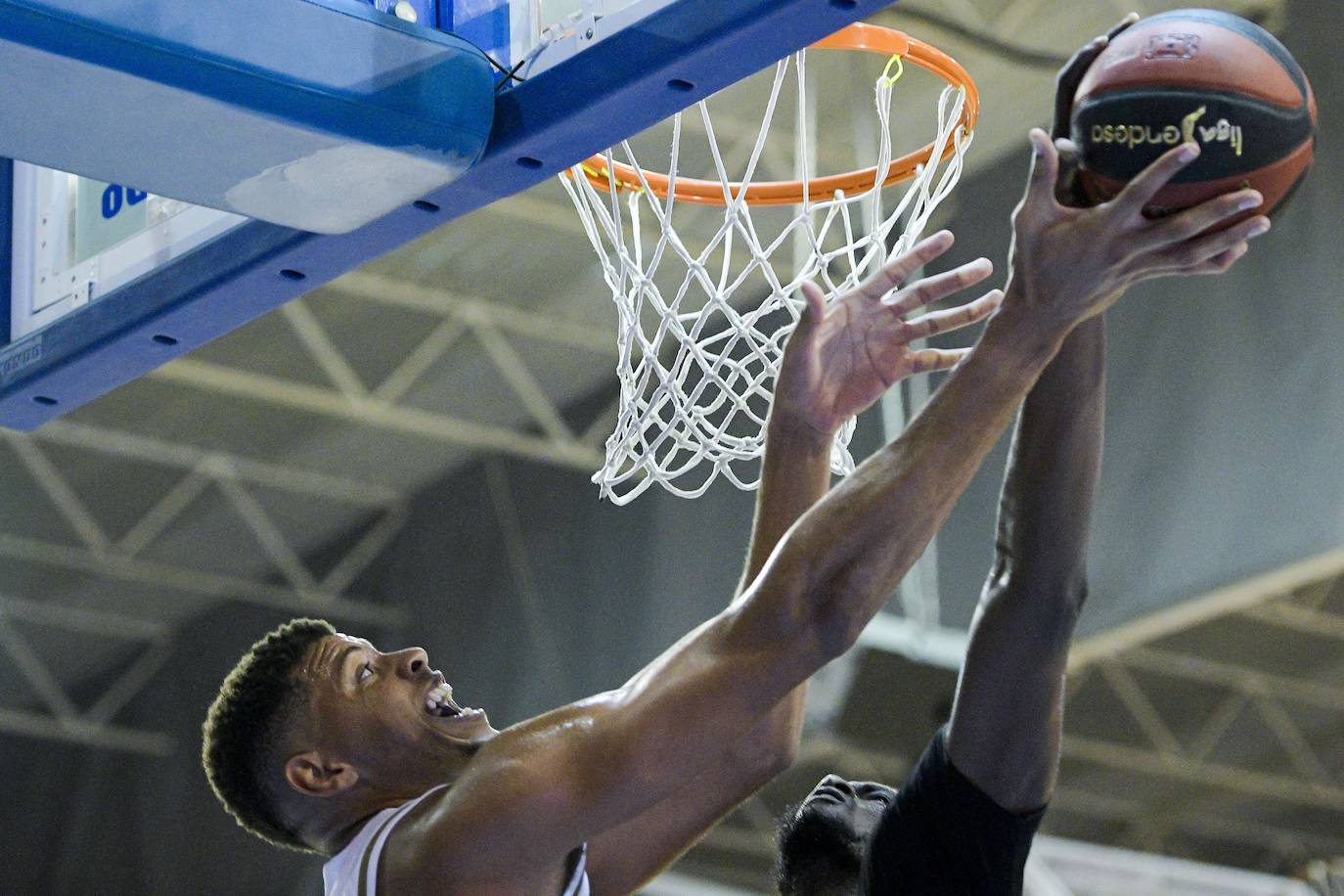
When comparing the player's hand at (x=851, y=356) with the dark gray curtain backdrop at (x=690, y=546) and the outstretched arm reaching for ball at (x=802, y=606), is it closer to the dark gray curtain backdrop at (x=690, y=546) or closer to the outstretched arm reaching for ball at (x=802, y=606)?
the outstretched arm reaching for ball at (x=802, y=606)

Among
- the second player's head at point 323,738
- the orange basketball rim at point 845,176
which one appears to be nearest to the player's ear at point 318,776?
the second player's head at point 323,738

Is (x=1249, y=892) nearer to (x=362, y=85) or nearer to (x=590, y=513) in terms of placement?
(x=590, y=513)

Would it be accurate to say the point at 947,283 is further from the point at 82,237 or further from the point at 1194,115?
the point at 82,237

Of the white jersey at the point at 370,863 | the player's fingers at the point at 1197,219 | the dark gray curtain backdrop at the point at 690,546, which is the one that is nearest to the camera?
the player's fingers at the point at 1197,219

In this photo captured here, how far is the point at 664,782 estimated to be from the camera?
2496 millimetres

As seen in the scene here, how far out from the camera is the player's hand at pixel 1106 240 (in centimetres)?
209

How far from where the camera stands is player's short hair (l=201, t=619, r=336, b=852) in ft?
9.87

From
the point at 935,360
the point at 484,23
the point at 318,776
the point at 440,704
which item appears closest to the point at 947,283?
the point at 935,360

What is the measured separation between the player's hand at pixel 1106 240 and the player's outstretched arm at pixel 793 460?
0.42 m

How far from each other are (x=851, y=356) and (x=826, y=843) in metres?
0.72

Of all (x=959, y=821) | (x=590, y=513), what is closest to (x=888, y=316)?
(x=959, y=821)

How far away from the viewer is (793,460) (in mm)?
2984

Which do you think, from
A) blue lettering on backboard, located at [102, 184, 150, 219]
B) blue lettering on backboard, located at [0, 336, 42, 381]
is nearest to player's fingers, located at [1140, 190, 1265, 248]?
blue lettering on backboard, located at [102, 184, 150, 219]

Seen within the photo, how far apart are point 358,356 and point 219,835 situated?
2292 mm
